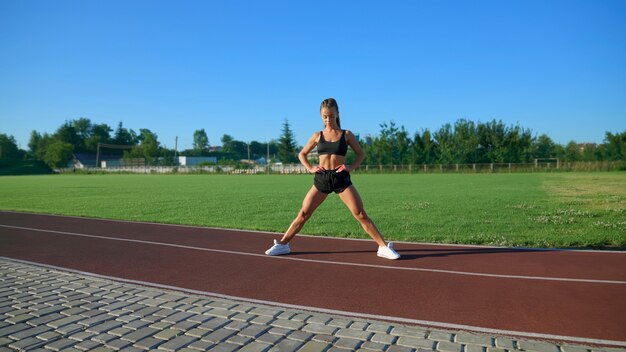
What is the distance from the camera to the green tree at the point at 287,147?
78.0 metres

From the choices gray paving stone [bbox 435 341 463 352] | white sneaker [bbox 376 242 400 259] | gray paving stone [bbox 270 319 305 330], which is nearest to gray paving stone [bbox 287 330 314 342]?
gray paving stone [bbox 270 319 305 330]

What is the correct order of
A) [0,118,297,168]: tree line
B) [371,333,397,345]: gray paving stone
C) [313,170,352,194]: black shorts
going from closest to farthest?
[371,333,397,345]: gray paving stone < [313,170,352,194]: black shorts < [0,118,297,168]: tree line

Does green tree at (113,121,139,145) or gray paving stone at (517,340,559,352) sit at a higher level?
green tree at (113,121,139,145)

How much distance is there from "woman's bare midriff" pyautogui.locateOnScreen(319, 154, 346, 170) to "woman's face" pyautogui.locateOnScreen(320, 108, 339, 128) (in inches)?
18.1

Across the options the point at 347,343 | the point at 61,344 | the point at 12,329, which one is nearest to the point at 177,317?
the point at 61,344

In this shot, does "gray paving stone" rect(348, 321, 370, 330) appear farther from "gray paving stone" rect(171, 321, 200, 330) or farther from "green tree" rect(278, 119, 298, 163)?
"green tree" rect(278, 119, 298, 163)

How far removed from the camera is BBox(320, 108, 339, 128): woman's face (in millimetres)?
6281

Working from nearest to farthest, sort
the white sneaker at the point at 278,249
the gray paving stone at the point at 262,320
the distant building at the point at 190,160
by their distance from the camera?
1. the gray paving stone at the point at 262,320
2. the white sneaker at the point at 278,249
3. the distant building at the point at 190,160

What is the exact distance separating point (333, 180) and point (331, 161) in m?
0.29

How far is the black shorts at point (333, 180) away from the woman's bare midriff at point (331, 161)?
3.7 inches

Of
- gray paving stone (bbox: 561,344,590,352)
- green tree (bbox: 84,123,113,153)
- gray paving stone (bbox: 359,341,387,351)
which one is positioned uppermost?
green tree (bbox: 84,123,113,153)

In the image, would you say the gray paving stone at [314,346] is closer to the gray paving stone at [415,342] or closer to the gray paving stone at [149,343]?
the gray paving stone at [415,342]

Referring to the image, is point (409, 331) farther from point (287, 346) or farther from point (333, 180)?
point (333, 180)

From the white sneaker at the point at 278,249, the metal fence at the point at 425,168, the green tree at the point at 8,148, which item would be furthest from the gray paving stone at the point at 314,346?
the green tree at the point at 8,148
